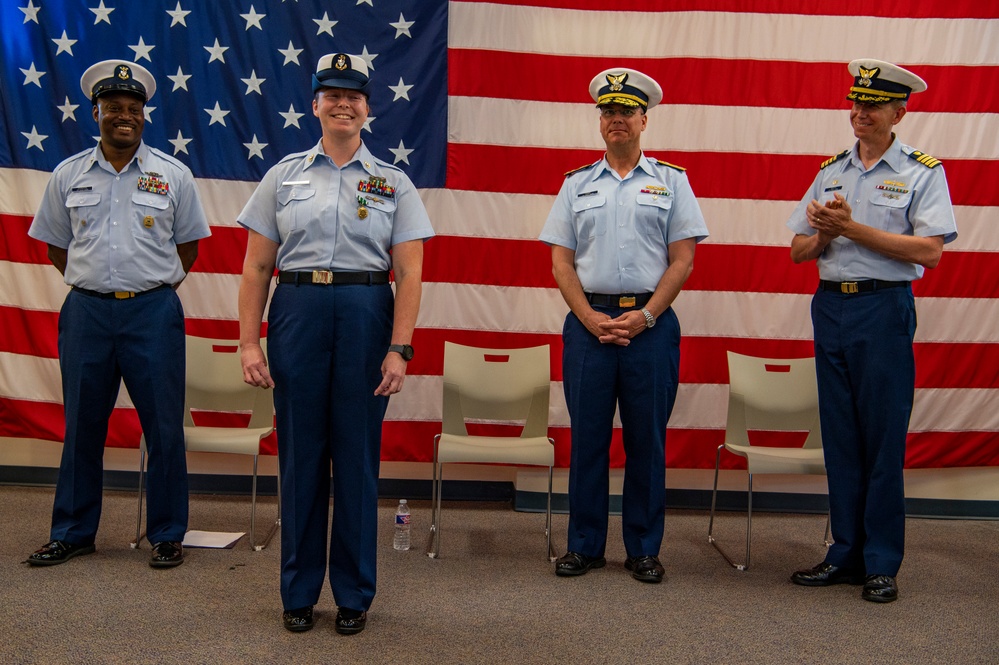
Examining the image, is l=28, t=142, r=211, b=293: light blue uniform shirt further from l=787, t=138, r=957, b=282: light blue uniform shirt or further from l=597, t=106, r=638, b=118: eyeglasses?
l=787, t=138, r=957, b=282: light blue uniform shirt

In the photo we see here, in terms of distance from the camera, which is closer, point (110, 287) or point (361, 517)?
point (361, 517)

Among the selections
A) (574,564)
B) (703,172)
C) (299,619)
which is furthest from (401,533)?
(703,172)

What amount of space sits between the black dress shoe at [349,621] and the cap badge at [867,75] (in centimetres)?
270

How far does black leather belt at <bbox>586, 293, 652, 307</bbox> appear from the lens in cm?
349

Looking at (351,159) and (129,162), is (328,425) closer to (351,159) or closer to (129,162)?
(351,159)

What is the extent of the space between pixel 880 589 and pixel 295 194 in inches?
102

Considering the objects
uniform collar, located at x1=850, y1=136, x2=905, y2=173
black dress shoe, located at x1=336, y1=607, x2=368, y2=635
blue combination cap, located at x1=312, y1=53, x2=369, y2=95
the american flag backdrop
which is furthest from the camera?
the american flag backdrop

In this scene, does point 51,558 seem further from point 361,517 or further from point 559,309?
point 559,309

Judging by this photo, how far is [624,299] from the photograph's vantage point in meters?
3.49

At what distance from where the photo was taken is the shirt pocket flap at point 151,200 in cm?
351

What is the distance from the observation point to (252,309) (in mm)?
2740

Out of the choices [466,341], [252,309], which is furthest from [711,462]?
[252,309]

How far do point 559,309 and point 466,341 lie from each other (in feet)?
1.74

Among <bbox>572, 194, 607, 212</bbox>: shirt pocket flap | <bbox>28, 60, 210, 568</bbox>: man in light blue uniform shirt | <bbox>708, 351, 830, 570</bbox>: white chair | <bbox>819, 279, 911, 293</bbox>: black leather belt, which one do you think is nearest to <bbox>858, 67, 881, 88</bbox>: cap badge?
<bbox>819, 279, 911, 293</bbox>: black leather belt
